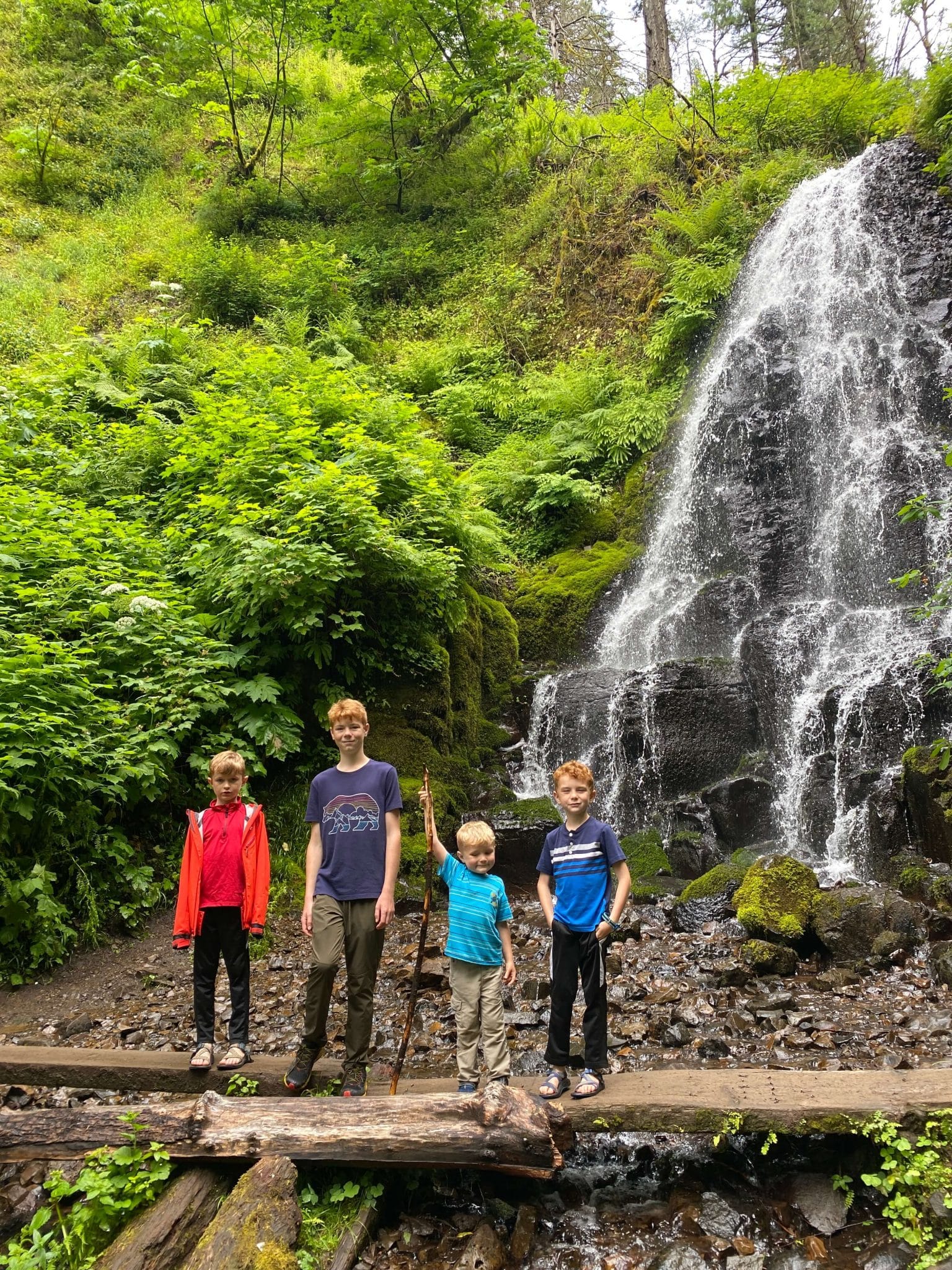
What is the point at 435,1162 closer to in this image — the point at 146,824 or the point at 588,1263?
the point at 588,1263

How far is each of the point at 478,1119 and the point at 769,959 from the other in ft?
11.4

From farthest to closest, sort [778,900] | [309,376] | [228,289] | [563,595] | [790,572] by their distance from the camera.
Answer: [228,289] → [563,595] → [790,572] → [309,376] → [778,900]

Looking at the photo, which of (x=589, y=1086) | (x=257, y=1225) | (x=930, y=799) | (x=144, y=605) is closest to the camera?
(x=257, y=1225)

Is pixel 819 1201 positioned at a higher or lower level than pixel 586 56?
lower

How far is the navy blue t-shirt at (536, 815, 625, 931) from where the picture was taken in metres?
3.86

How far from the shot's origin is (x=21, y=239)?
19.2m

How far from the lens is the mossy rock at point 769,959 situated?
19.5 feet

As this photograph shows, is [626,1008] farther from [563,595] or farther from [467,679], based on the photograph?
[563,595]

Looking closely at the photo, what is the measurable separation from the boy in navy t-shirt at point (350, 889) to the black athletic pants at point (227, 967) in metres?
0.44

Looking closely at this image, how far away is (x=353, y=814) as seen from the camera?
4.03 metres

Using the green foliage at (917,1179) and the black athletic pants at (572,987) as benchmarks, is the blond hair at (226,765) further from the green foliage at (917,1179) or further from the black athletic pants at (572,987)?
the green foliage at (917,1179)

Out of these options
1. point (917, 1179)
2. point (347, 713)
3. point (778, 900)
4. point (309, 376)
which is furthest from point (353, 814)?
point (309, 376)

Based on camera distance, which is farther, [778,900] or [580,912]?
[778,900]

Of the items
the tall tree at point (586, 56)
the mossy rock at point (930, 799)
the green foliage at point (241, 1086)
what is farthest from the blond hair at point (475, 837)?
the tall tree at point (586, 56)
